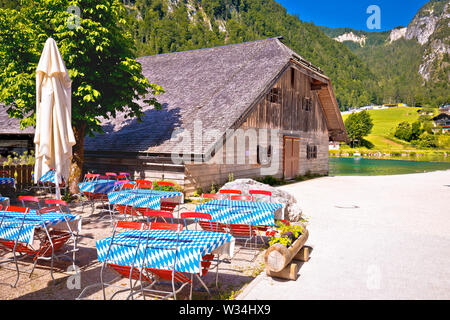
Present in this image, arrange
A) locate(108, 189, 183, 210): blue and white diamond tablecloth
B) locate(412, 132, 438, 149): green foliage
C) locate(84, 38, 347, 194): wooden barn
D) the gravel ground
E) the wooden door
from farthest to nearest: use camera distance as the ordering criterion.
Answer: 1. locate(412, 132, 438, 149): green foliage
2. the wooden door
3. locate(84, 38, 347, 194): wooden barn
4. locate(108, 189, 183, 210): blue and white diamond tablecloth
5. the gravel ground

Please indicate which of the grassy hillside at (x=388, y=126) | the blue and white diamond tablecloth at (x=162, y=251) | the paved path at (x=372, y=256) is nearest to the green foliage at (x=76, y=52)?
the blue and white diamond tablecloth at (x=162, y=251)

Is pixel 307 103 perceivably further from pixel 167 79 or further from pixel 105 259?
pixel 105 259

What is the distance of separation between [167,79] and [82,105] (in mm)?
10521

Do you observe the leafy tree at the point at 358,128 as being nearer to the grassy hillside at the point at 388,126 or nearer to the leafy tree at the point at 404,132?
the grassy hillside at the point at 388,126

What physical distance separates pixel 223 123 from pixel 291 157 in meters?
7.97

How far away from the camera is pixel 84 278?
5.11 m

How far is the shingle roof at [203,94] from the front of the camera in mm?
14258

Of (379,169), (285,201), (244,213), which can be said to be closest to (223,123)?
(285,201)

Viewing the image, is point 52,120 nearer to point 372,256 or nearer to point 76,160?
Answer: point 76,160

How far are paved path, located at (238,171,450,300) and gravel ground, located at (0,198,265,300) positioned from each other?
37 centimetres

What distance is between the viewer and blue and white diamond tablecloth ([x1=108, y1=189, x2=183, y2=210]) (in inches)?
304

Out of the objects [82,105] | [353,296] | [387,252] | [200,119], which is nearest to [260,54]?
[200,119]

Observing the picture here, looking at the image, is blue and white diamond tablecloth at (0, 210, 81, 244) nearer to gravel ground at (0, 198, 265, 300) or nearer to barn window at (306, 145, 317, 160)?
gravel ground at (0, 198, 265, 300)

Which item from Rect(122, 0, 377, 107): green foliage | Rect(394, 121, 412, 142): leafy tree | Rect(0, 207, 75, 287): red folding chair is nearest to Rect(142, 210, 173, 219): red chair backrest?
Rect(0, 207, 75, 287): red folding chair
